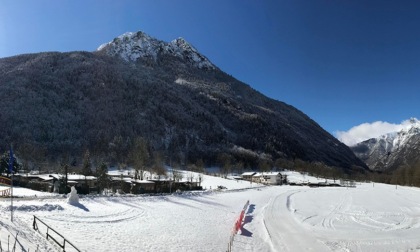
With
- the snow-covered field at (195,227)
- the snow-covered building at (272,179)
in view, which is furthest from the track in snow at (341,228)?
the snow-covered building at (272,179)

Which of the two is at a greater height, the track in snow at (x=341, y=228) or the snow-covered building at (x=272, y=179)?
the snow-covered building at (x=272, y=179)

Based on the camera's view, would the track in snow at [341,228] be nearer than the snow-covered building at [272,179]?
Yes

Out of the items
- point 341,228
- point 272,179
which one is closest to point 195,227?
point 341,228

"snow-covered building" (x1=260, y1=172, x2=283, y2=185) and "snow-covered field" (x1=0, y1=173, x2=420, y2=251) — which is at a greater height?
"snow-covered building" (x1=260, y1=172, x2=283, y2=185)

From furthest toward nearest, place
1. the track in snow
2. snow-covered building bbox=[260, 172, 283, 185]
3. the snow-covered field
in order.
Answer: snow-covered building bbox=[260, 172, 283, 185]
the track in snow
the snow-covered field

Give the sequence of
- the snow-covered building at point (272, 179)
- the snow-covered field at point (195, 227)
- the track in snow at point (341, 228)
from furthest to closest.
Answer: the snow-covered building at point (272, 179), the track in snow at point (341, 228), the snow-covered field at point (195, 227)

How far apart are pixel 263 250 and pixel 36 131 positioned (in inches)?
7395

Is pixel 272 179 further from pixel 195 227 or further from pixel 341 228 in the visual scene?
pixel 195 227

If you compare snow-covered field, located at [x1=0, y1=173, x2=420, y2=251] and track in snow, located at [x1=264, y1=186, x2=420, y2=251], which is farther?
track in snow, located at [x1=264, y1=186, x2=420, y2=251]

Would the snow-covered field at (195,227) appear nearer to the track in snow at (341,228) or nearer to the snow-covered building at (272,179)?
the track in snow at (341,228)

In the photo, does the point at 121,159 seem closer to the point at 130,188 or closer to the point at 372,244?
the point at 130,188

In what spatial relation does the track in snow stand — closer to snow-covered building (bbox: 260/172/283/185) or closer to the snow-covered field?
the snow-covered field

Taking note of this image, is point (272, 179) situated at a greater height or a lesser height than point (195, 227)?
greater

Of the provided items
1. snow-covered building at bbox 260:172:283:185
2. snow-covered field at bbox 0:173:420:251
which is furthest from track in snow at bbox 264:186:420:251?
snow-covered building at bbox 260:172:283:185
